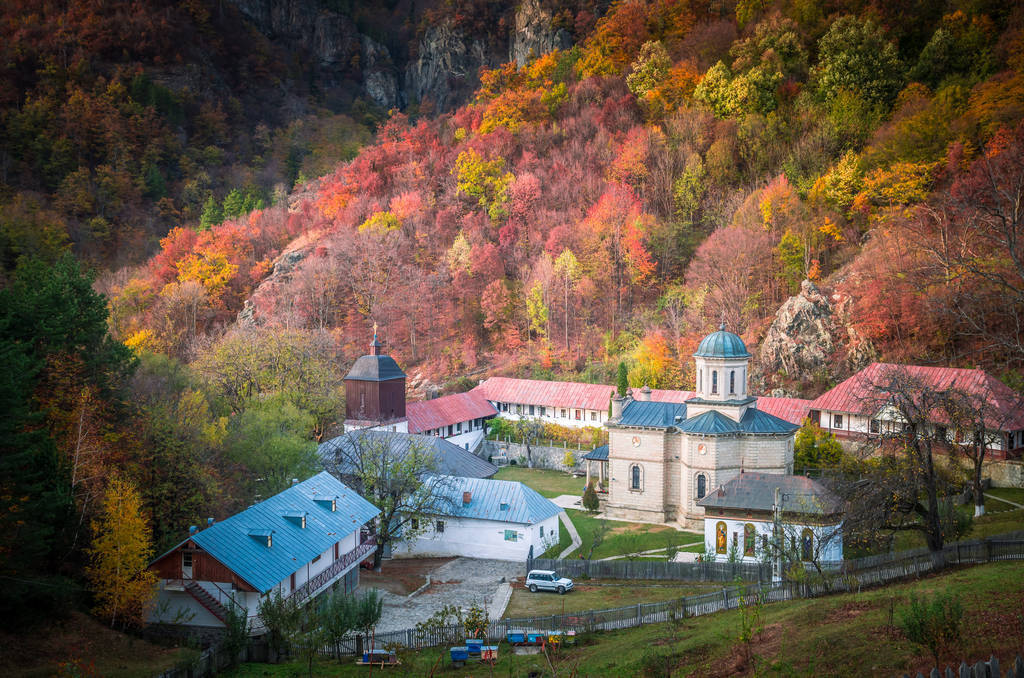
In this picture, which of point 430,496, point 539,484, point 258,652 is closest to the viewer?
point 258,652

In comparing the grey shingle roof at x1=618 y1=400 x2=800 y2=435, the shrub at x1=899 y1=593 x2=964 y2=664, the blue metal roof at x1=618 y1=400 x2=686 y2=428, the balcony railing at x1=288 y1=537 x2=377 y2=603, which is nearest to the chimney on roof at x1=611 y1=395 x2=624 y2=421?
the blue metal roof at x1=618 y1=400 x2=686 y2=428

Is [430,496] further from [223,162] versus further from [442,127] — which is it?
[223,162]

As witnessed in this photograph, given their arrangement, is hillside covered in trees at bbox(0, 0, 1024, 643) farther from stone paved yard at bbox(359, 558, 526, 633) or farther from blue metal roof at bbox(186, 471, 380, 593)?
stone paved yard at bbox(359, 558, 526, 633)

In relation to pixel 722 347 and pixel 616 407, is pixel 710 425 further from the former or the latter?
pixel 616 407

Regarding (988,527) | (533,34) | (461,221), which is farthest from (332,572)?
(533,34)

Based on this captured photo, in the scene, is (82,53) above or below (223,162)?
above

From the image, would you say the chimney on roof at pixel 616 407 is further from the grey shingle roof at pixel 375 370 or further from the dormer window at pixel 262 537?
the dormer window at pixel 262 537

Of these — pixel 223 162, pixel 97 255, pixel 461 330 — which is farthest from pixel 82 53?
pixel 461 330

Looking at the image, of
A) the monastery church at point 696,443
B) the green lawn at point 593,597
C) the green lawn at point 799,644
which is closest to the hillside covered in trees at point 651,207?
the monastery church at point 696,443
